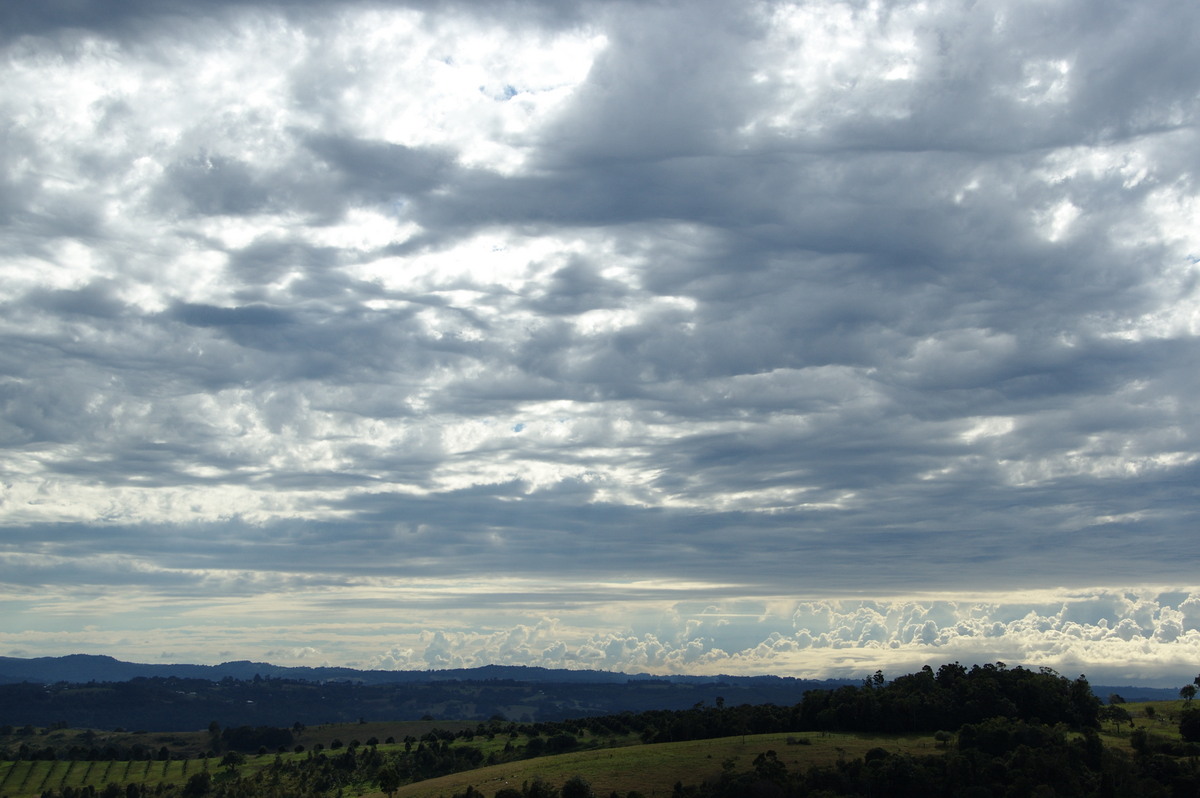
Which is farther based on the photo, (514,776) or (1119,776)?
(514,776)

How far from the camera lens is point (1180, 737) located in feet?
590

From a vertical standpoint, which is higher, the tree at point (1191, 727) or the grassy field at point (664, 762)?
the tree at point (1191, 727)

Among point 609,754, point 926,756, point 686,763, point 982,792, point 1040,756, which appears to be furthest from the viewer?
point 609,754

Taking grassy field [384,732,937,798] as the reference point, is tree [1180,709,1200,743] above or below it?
above

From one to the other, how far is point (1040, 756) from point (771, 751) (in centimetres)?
4398

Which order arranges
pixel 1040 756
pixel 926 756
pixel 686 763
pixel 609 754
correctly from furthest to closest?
pixel 609 754 < pixel 686 763 < pixel 926 756 < pixel 1040 756

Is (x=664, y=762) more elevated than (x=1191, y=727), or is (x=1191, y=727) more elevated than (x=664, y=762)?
(x=1191, y=727)

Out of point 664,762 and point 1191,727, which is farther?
point 1191,727

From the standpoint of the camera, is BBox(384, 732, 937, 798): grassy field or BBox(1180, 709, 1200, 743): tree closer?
BBox(384, 732, 937, 798): grassy field

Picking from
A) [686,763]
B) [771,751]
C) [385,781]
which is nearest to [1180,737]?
[771,751]

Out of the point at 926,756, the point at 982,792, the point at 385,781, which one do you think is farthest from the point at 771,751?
the point at 385,781

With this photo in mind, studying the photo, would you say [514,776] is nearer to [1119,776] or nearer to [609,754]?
[609,754]

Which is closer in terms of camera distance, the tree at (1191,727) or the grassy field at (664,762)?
the grassy field at (664,762)

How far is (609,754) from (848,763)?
4774 centimetres
